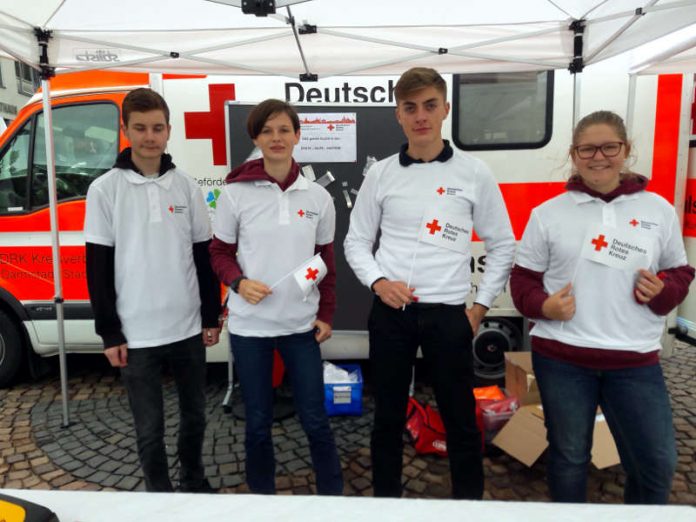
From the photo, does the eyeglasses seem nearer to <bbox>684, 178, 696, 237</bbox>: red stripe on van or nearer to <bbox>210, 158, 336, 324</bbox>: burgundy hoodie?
<bbox>210, 158, 336, 324</bbox>: burgundy hoodie

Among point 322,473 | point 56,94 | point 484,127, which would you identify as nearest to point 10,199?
point 56,94

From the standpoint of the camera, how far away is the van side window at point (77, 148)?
3461 millimetres

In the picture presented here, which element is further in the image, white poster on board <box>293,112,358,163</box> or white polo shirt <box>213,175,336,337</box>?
white poster on board <box>293,112,358,163</box>

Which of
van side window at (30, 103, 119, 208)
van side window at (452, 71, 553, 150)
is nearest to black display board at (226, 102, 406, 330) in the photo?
van side window at (452, 71, 553, 150)

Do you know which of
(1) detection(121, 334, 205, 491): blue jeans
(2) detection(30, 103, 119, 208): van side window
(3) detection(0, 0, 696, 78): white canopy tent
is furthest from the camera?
(2) detection(30, 103, 119, 208): van side window

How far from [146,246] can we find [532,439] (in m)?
2.11

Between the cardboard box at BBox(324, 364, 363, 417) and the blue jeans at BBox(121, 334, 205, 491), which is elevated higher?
the blue jeans at BBox(121, 334, 205, 491)

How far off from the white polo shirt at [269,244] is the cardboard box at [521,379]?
1519mm

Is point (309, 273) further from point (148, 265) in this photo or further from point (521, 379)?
point (521, 379)

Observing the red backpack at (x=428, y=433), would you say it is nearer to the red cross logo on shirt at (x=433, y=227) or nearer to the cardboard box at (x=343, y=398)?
the cardboard box at (x=343, y=398)

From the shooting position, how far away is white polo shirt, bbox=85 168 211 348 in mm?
1911

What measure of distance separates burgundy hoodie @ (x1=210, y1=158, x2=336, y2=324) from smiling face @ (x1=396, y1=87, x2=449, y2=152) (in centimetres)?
50

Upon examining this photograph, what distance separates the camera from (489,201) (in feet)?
6.05

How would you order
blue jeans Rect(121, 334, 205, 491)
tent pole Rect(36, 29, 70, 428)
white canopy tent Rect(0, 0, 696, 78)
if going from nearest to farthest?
blue jeans Rect(121, 334, 205, 491)
white canopy tent Rect(0, 0, 696, 78)
tent pole Rect(36, 29, 70, 428)
